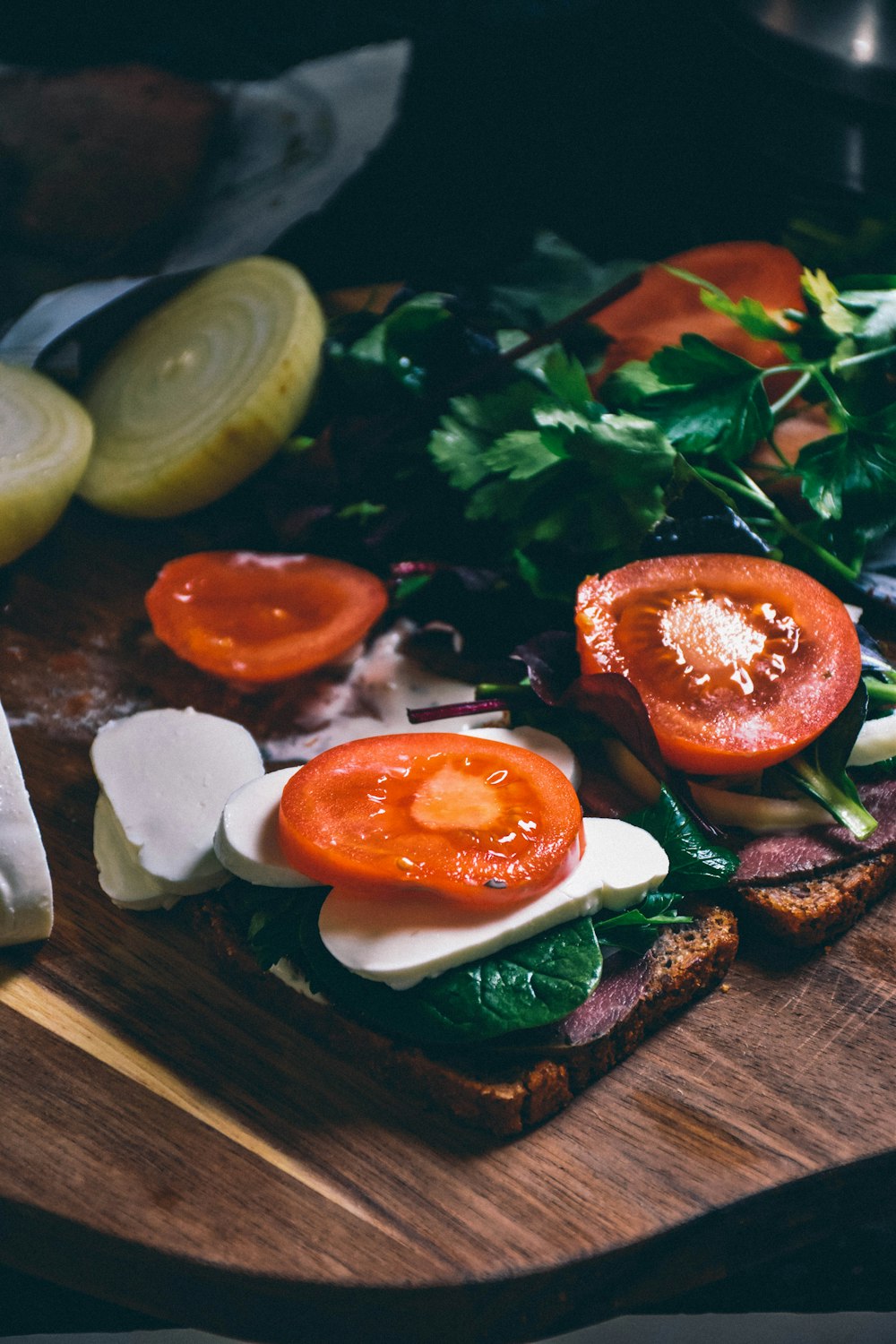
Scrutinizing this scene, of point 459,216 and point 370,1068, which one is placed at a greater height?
point 459,216

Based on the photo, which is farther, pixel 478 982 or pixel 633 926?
pixel 633 926

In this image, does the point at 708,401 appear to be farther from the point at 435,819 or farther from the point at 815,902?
the point at 435,819

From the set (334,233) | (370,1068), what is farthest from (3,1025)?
(334,233)

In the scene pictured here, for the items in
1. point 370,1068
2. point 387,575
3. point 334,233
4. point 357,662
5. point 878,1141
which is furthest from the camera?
point 334,233

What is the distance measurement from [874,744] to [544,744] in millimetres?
655

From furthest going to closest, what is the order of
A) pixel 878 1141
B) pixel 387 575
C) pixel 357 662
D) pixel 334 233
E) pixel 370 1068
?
pixel 334 233, pixel 387 575, pixel 357 662, pixel 370 1068, pixel 878 1141

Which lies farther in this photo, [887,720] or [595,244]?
[595,244]

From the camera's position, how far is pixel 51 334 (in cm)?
329

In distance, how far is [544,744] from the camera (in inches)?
92.9

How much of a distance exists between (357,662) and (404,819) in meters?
0.91

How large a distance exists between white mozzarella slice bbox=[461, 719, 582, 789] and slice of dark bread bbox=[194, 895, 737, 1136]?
0.36 metres

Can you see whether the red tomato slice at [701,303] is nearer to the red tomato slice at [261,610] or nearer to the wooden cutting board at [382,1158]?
the red tomato slice at [261,610]

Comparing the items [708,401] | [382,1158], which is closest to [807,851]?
[382,1158]

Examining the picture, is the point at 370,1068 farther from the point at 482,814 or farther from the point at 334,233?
the point at 334,233
